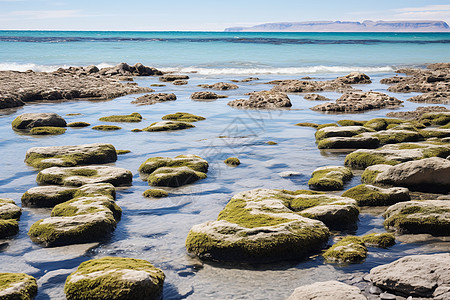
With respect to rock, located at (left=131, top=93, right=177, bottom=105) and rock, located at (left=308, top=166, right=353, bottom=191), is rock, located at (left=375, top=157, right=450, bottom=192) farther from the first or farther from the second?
rock, located at (left=131, top=93, right=177, bottom=105)

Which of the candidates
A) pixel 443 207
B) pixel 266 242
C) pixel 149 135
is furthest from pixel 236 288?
pixel 149 135

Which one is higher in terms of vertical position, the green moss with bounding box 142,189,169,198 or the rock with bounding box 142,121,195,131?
the rock with bounding box 142,121,195,131

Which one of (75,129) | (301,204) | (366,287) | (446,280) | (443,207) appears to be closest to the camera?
(446,280)

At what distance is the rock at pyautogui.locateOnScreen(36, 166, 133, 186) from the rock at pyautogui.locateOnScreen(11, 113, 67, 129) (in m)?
11.3

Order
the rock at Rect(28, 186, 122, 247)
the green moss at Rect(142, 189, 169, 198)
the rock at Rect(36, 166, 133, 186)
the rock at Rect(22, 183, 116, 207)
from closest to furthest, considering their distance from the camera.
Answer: the rock at Rect(28, 186, 122, 247)
the rock at Rect(22, 183, 116, 207)
the green moss at Rect(142, 189, 169, 198)
the rock at Rect(36, 166, 133, 186)

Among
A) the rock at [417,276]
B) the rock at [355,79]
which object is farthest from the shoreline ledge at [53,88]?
the rock at [417,276]

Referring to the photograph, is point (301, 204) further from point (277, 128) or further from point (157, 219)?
point (277, 128)

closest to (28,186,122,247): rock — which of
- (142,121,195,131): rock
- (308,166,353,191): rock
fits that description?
(308,166,353,191): rock

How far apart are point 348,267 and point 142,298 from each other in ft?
13.8

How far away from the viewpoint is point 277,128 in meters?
27.0

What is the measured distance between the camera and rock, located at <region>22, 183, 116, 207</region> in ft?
45.2

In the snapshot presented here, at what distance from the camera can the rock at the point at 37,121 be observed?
26.7 metres

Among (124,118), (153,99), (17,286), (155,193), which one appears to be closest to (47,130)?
(124,118)

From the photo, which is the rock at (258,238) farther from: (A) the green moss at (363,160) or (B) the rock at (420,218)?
(A) the green moss at (363,160)
